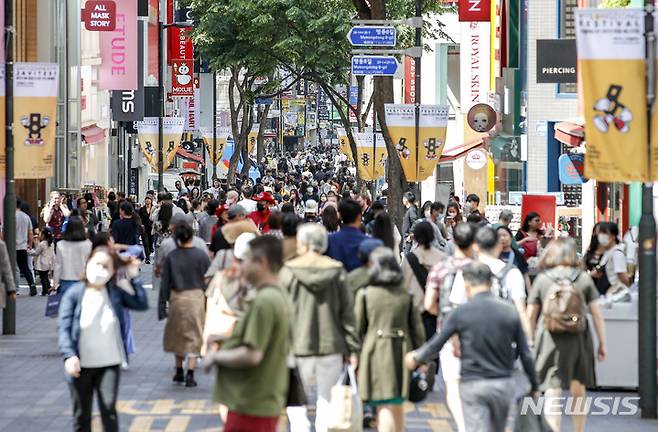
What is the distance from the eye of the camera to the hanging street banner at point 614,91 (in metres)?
14.2

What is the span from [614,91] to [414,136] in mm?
14732

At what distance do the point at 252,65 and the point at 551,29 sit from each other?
16321mm

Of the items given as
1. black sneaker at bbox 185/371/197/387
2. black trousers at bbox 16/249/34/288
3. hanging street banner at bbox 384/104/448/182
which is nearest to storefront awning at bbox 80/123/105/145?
black trousers at bbox 16/249/34/288

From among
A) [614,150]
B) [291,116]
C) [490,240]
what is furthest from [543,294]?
[291,116]

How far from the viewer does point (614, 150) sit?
14.6m

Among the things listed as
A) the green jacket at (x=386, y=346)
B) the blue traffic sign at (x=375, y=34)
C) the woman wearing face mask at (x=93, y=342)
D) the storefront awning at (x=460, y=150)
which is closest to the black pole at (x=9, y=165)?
the blue traffic sign at (x=375, y=34)

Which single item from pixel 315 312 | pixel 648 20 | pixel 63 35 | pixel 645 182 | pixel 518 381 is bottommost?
pixel 518 381

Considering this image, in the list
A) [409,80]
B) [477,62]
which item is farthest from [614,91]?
[409,80]

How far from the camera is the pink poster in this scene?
158 ft

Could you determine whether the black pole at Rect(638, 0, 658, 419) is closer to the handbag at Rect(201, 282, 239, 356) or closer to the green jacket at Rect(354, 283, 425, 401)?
the green jacket at Rect(354, 283, 425, 401)

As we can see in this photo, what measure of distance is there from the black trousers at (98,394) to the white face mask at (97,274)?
608 millimetres

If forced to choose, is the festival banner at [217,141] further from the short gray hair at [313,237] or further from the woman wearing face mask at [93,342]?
the woman wearing face mask at [93,342]

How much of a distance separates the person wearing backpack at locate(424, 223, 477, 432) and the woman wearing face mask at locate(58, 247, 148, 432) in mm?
2577

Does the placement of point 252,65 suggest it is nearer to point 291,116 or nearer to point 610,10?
point 610,10
